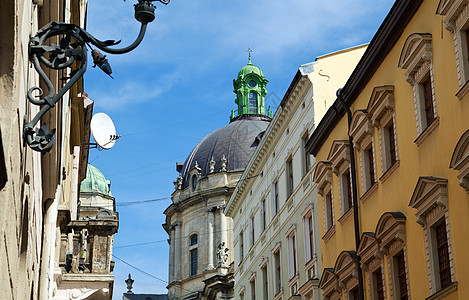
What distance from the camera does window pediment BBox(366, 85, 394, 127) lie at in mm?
18391

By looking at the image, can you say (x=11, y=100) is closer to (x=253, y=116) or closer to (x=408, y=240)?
(x=408, y=240)

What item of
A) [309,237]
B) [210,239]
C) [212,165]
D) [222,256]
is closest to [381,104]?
[309,237]

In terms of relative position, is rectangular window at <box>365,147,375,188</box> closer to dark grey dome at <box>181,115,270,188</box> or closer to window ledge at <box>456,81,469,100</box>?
window ledge at <box>456,81,469,100</box>

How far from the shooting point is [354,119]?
68.1 ft

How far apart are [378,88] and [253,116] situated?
59939 mm

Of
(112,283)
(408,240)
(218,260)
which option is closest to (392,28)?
(408,240)

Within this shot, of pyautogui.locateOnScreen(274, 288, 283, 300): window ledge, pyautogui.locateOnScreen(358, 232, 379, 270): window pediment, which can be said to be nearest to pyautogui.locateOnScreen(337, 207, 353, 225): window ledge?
pyautogui.locateOnScreen(358, 232, 379, 270): window pediment

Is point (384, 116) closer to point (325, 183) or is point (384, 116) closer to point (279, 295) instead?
point (325, 183)

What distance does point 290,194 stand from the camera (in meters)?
28.2

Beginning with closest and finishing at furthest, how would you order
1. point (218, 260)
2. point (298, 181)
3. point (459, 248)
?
point (459, 248)
point (298, 181)
point (218, 260)

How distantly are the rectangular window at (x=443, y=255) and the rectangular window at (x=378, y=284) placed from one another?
332 cm

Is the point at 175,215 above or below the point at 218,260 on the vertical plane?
above

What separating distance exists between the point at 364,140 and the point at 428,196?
4.88 meters

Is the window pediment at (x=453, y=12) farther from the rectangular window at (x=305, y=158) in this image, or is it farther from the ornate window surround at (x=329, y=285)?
the rectangular window at (x=305, y=158)
